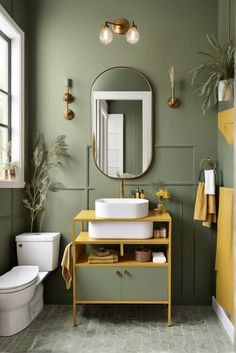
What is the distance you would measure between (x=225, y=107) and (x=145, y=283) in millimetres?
1679

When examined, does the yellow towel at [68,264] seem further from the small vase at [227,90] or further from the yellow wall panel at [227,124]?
the small vase at [227,90]

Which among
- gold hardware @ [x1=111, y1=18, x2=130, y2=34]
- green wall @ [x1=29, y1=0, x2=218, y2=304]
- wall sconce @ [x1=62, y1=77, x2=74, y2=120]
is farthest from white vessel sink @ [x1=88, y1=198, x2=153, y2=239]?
gold hardware @ [x1=111, y1=18, x2=130, y2=34]

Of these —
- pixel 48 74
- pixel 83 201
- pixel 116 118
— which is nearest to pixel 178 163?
pixel 116 118

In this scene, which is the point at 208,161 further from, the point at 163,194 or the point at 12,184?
the point at 12,184

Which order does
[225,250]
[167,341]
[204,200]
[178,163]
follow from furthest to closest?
[178,163], [204,200], [225,250], [167,341]

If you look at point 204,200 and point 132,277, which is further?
point 204,200

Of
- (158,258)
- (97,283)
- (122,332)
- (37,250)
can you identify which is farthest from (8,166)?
(122,332)

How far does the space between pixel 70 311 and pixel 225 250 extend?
4.99ft

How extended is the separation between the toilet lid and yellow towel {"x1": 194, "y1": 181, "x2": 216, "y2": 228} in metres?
1.51

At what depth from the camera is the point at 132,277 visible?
2.82 metres

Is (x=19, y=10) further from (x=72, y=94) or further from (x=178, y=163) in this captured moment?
(x=178, y=163)

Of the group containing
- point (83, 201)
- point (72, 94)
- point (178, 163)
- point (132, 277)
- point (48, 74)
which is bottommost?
point (132, 277)

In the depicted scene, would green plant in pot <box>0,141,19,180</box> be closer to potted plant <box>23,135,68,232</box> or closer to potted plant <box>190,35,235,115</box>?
potted plant <box>23,135,68,232</box>

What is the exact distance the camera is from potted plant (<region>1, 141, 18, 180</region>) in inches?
118
